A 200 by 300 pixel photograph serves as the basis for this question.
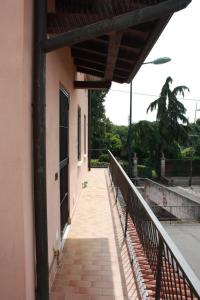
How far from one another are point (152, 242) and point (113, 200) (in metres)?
4.54

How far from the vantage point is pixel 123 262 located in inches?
141

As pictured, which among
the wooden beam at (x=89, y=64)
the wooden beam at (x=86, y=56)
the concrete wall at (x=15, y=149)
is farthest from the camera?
the wooden beam at (x=89, y=64)

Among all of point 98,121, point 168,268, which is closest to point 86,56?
point 168,268

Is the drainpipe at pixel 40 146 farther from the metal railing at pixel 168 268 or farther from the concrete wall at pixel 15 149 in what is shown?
the metal railing at pixel 168 268

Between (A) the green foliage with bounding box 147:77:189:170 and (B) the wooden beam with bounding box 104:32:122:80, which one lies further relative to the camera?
(A) the green foliage with bounding box 147:77:189:170

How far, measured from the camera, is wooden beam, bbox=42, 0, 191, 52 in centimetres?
206

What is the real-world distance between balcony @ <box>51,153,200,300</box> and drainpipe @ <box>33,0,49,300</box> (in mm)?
795

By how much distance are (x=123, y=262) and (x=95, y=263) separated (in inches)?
13.9

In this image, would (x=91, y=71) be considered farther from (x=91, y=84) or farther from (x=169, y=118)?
(x=169, y=118)

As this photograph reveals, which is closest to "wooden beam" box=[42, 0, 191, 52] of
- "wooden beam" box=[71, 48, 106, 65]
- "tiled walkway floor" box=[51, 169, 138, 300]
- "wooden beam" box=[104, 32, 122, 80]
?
"wooden beam" box=[104, 32, 122, 80]

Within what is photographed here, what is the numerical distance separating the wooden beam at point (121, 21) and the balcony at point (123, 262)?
58.4 inches

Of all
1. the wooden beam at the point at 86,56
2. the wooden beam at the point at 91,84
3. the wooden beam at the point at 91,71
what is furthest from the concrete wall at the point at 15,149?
the wooden beam at the point at 91,84

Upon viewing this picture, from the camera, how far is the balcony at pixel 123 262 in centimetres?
202

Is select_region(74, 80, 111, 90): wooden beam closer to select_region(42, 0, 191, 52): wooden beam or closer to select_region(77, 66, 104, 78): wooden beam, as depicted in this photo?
select_region(77, 66, 104, 78): wooden beam
